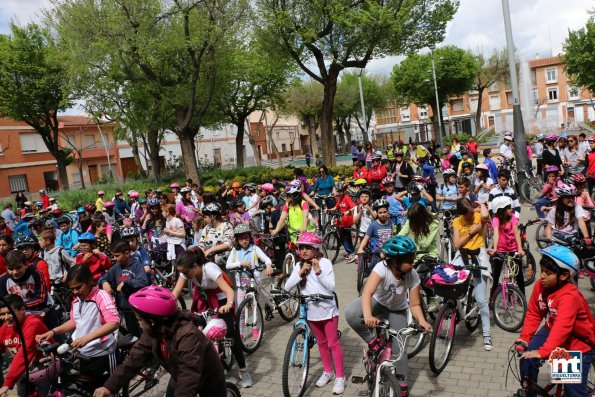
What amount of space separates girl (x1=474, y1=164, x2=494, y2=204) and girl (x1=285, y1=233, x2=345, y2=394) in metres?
5.85

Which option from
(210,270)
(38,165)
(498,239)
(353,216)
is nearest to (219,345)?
(210,270)

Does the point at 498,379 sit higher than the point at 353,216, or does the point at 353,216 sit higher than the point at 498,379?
the point at 353,216

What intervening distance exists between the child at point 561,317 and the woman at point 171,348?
7.65 ft

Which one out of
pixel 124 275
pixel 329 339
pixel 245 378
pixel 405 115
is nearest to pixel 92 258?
pixel 124 275

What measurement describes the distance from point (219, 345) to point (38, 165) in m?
48.2

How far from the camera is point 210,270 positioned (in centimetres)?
534

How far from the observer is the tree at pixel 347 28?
68.3 feet

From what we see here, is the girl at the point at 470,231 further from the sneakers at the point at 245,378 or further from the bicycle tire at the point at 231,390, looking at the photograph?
the bicycle tire at the point at 231,390

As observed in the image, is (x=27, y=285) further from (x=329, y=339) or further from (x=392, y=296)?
(x=392, y=296)

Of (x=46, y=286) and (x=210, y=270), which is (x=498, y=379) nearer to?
(x=210, y=270)

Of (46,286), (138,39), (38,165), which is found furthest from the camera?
(38,165)

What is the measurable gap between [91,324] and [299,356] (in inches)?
82.9

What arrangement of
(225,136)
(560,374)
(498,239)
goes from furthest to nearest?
(225,136) → (498,239) → (560,374)

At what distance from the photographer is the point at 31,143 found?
46.3 metres
